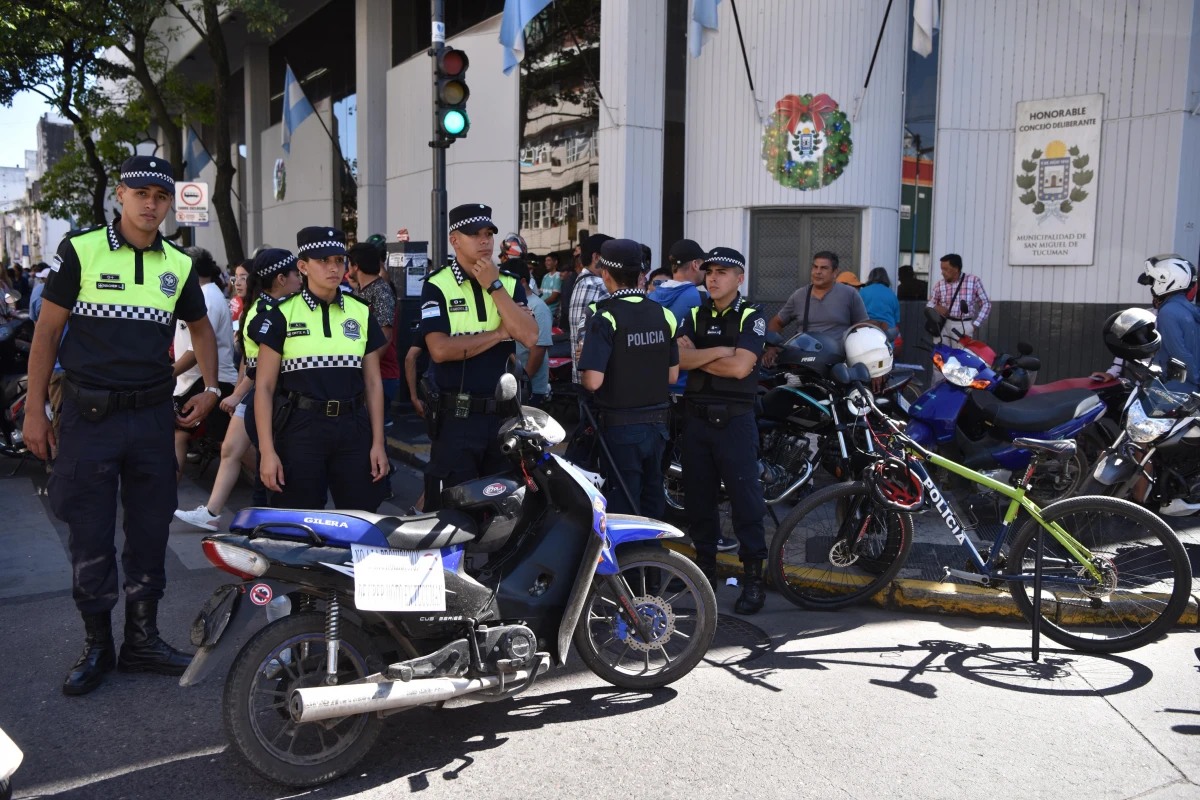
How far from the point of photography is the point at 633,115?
42.5ft

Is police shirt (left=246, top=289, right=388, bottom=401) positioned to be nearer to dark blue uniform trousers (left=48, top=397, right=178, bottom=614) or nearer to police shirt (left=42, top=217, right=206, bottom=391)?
police shirt (left=42, top=217, right=206, bottom=391)

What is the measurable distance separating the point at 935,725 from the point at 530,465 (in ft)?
6.35

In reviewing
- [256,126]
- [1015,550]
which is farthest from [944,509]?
[256,126]

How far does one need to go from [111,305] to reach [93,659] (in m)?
1.52

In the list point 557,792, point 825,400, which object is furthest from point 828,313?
point 557,792

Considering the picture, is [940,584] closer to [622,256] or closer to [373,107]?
[622,256]

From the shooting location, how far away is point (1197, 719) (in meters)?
4.20

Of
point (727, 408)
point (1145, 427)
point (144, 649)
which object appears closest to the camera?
point (144, 649)

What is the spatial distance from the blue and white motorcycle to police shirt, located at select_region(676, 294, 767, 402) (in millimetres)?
1278

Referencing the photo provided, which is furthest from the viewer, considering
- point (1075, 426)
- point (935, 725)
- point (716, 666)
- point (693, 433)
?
point (1075, 426)

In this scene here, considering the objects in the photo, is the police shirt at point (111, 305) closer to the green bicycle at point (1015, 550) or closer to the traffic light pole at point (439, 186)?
the green bicycle at point (1015, 550)

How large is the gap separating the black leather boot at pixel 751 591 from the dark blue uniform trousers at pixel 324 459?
2.05 meters

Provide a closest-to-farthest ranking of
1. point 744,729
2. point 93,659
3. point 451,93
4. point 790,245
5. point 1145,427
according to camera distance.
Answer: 1. point 744,729
2. point 93,659
3. point 1145,427
4. point 451,93
5. point 790,245

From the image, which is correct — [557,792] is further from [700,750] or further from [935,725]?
[935,725]
